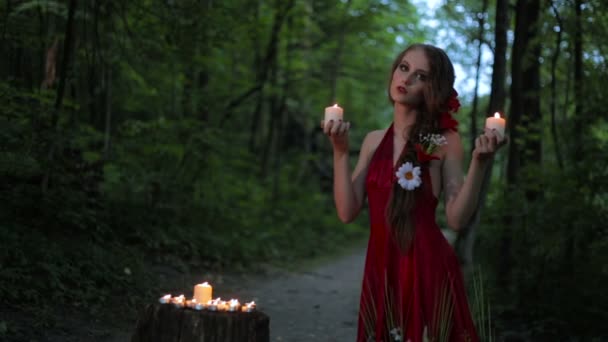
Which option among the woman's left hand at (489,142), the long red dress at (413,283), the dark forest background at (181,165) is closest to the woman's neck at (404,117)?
the long red dress at (413,283)

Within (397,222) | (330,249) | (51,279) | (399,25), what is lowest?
(330,249)

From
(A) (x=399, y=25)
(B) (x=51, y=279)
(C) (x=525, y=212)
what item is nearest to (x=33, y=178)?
(B) (x=51, y=279)

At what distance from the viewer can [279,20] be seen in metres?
15.4

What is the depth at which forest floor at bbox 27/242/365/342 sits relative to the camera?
601 centimetres

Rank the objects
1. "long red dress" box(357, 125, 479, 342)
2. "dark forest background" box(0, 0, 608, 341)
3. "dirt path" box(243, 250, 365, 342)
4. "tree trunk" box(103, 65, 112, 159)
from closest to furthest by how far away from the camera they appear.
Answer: "long red dress" box(357, 125, 479, 342)
"dark forest background" box(0, 0, 608, 341)
"dirt path" box(243, 250, 365, 342)
"tree trunk" box(103, 65, 112, 159)

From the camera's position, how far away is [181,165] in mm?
10930

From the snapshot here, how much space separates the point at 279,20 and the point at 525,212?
364 inches

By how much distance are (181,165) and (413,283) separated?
8431mm

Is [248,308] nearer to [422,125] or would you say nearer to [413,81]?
[422,125]

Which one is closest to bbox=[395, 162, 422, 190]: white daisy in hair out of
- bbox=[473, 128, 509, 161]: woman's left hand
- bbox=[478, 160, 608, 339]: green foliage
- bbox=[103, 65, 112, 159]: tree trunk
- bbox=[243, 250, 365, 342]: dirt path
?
bbox=[473, 128, 509, 161]: woman's left hand

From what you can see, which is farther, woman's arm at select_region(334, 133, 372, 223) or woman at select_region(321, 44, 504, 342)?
woman's arm at select_region(334, 133, 372, 223)

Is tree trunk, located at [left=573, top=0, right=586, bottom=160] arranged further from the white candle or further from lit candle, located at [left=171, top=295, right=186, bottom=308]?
lit candle, located at [left=171, top=295, right=186, bottom=308]

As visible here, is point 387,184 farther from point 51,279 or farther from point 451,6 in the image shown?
point 451,6

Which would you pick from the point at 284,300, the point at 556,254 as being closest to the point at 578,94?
Answer: the point at 556,254
